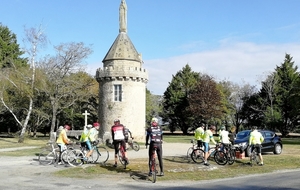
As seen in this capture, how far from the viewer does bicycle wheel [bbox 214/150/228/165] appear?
17.0 metres

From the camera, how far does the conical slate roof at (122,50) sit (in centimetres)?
3300

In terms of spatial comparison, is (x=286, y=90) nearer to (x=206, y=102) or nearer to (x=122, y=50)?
(x=206, y=102)

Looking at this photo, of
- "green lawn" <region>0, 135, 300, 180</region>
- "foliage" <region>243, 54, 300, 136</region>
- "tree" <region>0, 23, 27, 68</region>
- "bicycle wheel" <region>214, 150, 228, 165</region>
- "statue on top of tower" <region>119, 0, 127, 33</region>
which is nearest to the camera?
"green lawn" <region>0, 135, 300, 180</region>

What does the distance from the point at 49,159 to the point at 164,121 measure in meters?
55.4

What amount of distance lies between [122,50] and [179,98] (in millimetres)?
36153

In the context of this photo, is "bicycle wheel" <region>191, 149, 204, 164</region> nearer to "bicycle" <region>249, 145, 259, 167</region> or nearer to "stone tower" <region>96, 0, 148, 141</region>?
"bicycle" <region>249, 145, 259, 167</region>

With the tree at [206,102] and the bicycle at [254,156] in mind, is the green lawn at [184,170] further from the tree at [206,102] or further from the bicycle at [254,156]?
the tree at [206,102]

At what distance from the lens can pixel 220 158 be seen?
56.0ft

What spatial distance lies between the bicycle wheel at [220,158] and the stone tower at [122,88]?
15738 millimetres

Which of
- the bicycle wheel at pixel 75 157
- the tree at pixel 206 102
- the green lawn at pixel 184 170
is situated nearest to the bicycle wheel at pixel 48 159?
the bicycle wheel at pixel 75 157

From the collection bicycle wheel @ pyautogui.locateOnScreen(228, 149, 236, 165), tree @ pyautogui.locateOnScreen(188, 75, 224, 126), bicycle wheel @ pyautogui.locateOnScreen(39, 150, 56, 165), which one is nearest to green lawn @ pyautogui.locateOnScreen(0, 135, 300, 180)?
bicycle wheel @ pyautogui.locateOnScreen(228, 149, 236, 165)

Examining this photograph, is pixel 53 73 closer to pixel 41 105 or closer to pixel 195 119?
pixel 41 105

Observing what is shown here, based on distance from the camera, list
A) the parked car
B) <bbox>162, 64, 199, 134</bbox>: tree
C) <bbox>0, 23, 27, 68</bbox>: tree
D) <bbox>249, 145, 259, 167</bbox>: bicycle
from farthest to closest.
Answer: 1. <bbox>162, 64, 199, 134</bbox>: tree
2. <bbox>0, 23, 27, 68</bbox>: tree
3. the parked car
4. <bbox>249, 145, 259, 167</bbox>: bicycle

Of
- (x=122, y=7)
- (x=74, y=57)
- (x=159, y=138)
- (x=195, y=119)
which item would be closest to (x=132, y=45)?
(x=122, y=7)
